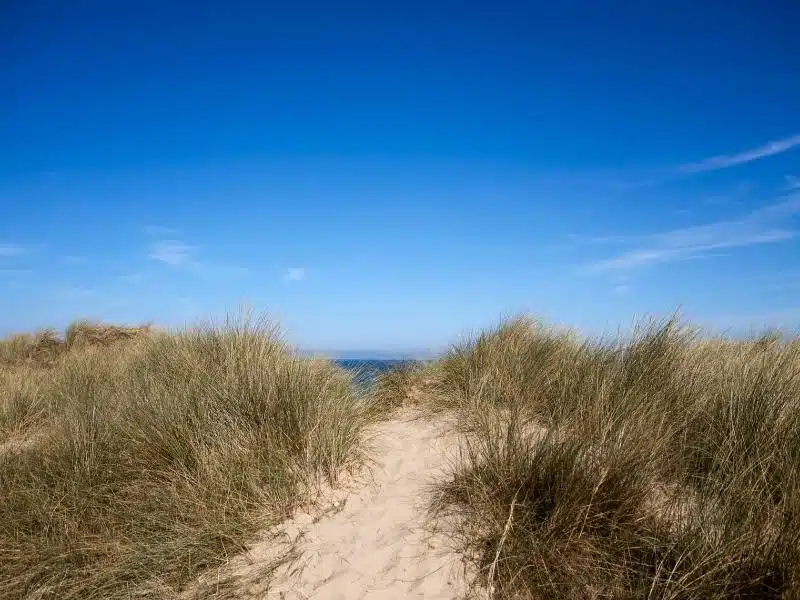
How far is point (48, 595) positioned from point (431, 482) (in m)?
2.75

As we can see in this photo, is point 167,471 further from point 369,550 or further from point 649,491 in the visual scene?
point 649,491

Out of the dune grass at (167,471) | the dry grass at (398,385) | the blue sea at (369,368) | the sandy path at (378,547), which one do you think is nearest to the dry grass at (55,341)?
the dune grass at (167,471)

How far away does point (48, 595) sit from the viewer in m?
3.14

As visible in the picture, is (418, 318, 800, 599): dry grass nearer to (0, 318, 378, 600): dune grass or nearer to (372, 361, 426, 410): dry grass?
(0, 318, 378, 600): dune grass

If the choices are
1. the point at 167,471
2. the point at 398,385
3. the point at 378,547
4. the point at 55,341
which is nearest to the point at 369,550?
the point at 378,547

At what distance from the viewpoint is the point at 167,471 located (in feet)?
13.5

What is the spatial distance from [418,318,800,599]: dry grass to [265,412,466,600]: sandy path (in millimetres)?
242

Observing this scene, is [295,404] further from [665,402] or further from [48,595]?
[665,402]

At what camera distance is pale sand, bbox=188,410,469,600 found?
305cm

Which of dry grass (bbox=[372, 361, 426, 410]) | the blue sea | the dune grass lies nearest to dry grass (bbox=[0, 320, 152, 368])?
the dune grass

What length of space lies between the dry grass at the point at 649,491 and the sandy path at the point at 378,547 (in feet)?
0.79

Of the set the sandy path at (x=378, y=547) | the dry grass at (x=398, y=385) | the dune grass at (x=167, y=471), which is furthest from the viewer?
the dry grass at (x=398, y=385)

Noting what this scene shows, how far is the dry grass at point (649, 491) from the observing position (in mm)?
2494

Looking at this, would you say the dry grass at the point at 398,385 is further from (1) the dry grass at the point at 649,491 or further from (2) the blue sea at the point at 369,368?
(1) the dry grass at the point at 649,491
